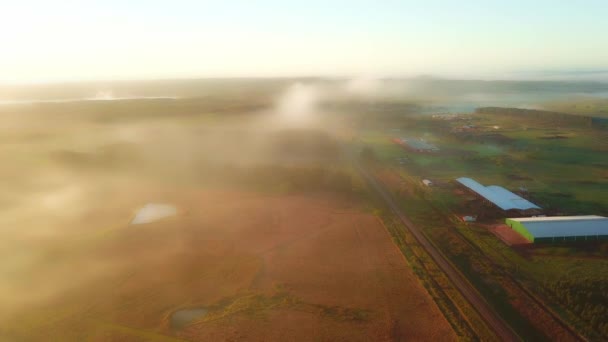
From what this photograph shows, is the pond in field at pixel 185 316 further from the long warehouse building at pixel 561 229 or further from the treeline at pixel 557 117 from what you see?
the treeline at pixel 557 117

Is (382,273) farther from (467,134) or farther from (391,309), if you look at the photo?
(467,134)

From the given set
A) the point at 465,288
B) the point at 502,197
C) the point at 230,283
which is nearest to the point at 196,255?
the point at 230,283

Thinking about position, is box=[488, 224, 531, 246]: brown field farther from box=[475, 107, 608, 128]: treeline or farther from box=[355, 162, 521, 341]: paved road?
box=[475, 107, 608, 128]: treeline

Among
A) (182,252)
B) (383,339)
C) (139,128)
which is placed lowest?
(383,339)

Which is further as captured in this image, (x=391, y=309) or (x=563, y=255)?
(x=563, y=255)

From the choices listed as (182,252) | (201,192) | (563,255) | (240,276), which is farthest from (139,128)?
(563,255)

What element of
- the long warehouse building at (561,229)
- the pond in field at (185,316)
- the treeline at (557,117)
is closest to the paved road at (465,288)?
the long warehouse building at (561,229)
